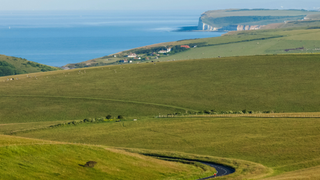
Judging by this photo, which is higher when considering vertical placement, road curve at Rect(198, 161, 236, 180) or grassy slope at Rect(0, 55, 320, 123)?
grassy slope at Rect(0, 55, 320, 123)

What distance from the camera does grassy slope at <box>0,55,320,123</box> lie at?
276 ft

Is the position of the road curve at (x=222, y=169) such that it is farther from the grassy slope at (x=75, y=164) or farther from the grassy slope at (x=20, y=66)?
the grassy slope at (x=20, y=66)

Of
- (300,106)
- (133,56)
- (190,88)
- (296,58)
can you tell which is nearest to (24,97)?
(190,88)

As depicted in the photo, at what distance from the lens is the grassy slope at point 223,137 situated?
4472 centimetres

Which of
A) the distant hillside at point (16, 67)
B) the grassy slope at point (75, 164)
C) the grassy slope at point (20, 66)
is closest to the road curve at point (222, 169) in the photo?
the grassy slope at point (75, 164)

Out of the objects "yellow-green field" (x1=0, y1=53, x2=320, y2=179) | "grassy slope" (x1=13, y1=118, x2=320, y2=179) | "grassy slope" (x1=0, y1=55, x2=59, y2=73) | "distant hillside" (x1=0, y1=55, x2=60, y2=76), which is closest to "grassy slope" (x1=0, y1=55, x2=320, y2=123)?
"yellow-green field" (x1=0, y1=53, x2=320, y2=179)

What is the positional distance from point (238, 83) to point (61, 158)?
2730 inches

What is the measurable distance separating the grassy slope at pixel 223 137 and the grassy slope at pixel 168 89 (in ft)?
58.2

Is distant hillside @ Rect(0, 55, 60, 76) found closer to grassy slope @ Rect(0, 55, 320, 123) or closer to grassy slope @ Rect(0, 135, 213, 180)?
grassy slope @ Rect(0, 55, 320, 123)

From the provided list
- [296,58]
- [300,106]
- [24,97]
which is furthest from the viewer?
[296,58]

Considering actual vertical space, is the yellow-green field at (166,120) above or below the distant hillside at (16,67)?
below

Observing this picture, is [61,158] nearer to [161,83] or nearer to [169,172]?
[169,172]

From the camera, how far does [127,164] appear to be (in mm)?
38531

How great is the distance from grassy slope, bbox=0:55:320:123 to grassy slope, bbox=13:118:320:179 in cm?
1773
